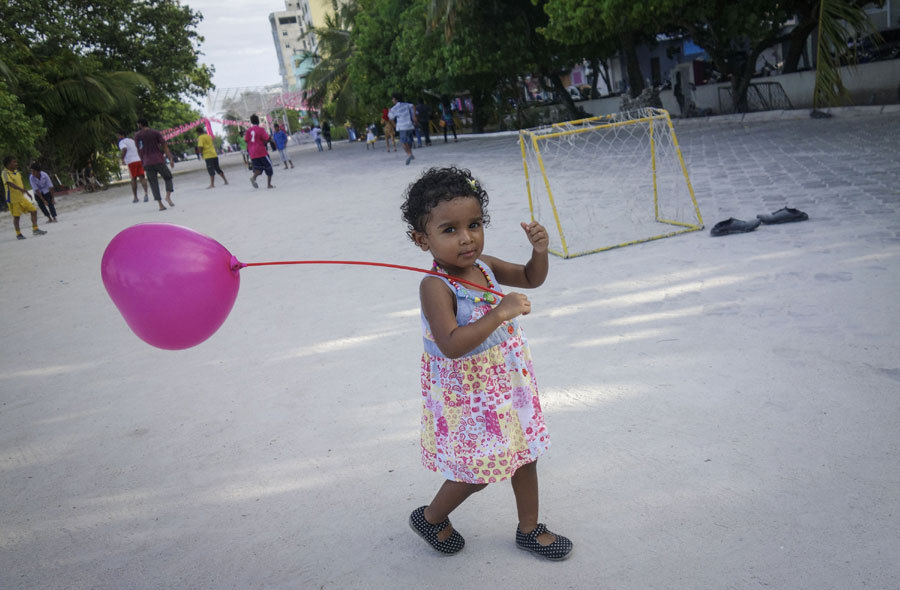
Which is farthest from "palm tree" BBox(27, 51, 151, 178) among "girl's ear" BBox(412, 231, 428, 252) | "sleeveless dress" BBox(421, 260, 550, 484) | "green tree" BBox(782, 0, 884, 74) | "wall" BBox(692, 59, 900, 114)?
"sleeveless dress" BBox(421, 260, 550, 484)

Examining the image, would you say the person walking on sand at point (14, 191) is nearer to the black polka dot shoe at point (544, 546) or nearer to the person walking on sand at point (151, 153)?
the person walking on sand at point (151, 153)

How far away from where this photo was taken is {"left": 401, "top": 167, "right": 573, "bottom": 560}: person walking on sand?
1951mm

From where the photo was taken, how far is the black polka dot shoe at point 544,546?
213cm

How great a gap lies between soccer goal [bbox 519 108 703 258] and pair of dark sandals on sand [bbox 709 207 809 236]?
0.90 feet

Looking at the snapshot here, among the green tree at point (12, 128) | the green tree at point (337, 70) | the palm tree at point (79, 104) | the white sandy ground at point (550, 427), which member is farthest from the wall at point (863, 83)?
the palm tree at point (79, 104)

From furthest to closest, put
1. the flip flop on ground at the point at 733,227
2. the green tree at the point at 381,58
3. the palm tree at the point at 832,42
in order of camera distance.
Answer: the green tree at the point at 381,58, the palm tree at the point at 832,42, the flip flop on ground at the point at 733,227

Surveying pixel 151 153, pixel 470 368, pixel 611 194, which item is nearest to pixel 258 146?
pixel 151 153

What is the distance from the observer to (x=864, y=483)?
229 cm

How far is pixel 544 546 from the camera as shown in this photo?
215cm

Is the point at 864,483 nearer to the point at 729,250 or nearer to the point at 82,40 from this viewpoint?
the point at 729,250

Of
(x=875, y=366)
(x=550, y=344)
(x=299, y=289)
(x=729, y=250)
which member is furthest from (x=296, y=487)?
(x=729, y=250)

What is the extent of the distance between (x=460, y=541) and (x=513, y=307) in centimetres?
90

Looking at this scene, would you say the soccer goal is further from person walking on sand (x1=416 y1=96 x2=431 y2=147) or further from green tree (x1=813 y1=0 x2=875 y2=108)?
person walking on sand (x1=416 y1=96 x2=431 y2=147)

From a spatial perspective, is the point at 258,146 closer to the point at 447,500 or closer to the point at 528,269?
the point at 528,269
